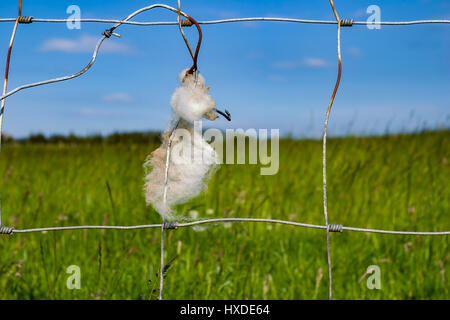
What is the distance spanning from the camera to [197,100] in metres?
1.11

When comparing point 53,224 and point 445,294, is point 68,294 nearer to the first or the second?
point 53,224

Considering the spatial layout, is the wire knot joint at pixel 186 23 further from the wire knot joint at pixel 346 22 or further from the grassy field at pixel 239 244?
the grassy field at pixel 239 244

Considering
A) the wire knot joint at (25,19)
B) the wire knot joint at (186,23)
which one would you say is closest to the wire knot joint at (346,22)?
the wire knot joint at (186,23)

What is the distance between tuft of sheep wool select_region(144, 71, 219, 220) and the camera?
3.67ft

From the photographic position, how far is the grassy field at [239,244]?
1970 mm

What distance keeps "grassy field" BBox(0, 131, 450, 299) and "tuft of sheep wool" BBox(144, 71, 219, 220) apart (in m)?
0.15

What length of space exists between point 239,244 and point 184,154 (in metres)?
1.23

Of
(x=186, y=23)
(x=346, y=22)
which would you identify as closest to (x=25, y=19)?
(x=186, y=23)

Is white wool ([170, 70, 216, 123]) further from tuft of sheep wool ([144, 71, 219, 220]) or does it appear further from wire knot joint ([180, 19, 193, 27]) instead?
wire knot joint ([180, 19, 193, 27])

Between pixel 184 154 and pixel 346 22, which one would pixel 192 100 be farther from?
pixel 346 22

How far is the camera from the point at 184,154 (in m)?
1.17

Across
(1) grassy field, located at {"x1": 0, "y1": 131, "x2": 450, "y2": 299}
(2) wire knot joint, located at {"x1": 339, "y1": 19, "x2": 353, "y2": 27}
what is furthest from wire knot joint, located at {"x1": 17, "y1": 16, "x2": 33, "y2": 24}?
(2) wire knot joint, located at {"x1": 339, "y1": 19, "x2": 353, "y2": 27}

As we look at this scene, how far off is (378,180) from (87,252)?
2022 millimetres
